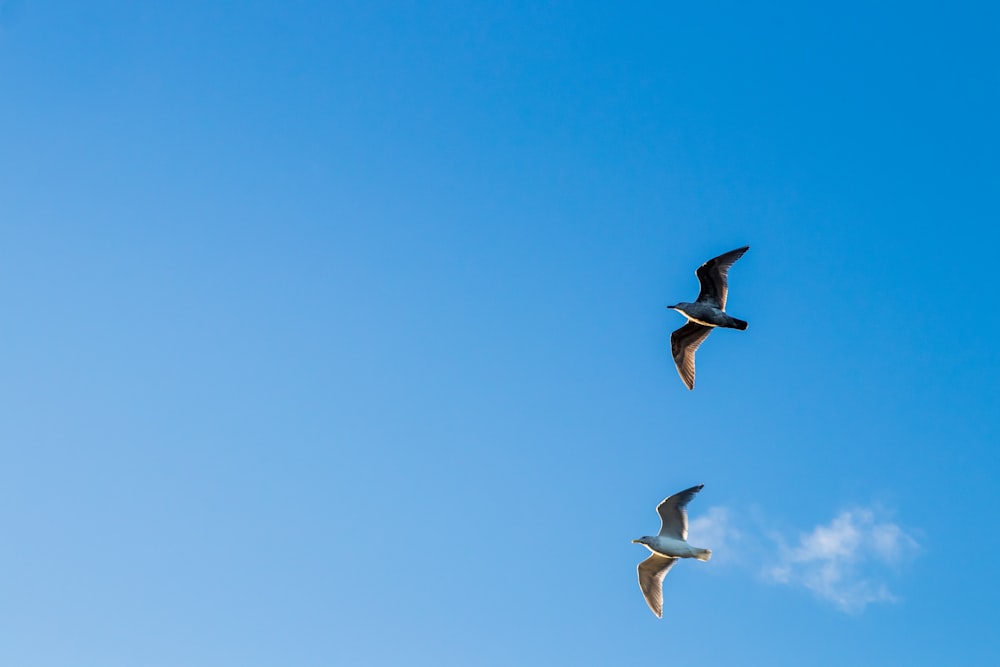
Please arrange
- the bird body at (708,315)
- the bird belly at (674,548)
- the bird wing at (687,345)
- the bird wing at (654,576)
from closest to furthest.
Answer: the bird body at (708,315)
the bird belly at (674,548)
the bird wing at (654,576)
the bird wing at (687,345)

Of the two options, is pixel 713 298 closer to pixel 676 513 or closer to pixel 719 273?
pixel 719 273

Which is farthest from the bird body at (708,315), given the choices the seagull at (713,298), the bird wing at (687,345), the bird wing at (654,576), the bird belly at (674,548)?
the bird wing at (654,576)

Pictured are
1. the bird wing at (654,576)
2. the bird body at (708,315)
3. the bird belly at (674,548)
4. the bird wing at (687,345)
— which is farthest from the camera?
the bird wing at (687,345)

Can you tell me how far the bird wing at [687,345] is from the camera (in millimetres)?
39812

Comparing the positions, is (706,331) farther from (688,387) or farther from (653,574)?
(653,574)

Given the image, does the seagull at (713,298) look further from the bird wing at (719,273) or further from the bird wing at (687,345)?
the bird wing at (687,345)

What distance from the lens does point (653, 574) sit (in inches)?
1526

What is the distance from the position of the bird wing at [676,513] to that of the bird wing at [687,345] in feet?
14.0

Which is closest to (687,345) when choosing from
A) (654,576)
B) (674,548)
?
(674,548)

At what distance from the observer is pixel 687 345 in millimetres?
40062

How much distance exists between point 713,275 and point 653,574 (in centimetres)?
1131

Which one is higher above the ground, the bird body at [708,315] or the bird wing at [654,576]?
the bird body at [708,315]

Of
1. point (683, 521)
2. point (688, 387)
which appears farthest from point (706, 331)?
point (683, 521)

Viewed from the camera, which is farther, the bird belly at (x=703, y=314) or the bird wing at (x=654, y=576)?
the bird wing at (x=654, y=576)
